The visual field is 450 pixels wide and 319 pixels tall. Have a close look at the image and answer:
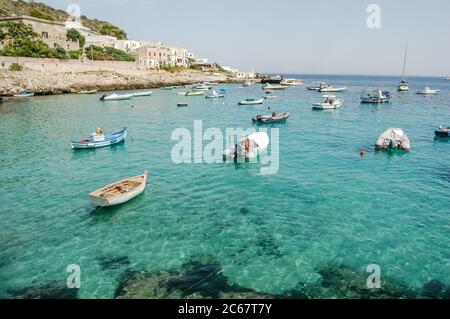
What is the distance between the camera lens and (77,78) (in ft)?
335

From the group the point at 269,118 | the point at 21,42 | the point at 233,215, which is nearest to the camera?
the point at 233,215

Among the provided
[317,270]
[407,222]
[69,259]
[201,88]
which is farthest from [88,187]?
[201,88]

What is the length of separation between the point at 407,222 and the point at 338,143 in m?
21.9

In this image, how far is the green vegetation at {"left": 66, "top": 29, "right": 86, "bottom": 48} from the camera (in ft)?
A: 406

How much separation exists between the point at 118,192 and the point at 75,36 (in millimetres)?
126268

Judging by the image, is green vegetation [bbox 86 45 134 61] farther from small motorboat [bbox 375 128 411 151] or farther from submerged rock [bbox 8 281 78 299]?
submerged rock [bbox 8 281 78 299]

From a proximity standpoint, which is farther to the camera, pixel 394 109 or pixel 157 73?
pixel 157 73

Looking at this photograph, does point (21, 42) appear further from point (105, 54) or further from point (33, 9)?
point (33, 9)

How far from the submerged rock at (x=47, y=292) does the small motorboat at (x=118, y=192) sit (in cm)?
725

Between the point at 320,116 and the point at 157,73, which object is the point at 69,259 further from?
the point at 157,73

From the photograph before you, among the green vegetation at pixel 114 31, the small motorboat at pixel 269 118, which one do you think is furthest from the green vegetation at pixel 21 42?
the small motorboat at pixel 269 118

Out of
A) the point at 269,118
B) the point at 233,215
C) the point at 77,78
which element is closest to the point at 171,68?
the point at 77,78

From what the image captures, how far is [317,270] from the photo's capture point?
1545 centimetres
